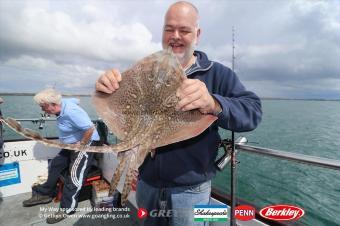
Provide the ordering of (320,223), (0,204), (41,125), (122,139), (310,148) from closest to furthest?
(122,139) < (0,204) < (41,125) < (320,223) < (310,148)

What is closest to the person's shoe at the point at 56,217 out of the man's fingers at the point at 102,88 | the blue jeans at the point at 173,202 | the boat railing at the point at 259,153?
the blue jeans at the point at 173,202

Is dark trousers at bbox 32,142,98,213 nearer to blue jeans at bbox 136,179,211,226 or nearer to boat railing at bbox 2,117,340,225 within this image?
blue jeans at bbox 136,179,211,226

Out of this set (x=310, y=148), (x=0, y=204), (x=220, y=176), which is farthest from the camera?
(x=310, y=148)


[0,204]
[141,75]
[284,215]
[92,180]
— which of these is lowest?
[0,204]

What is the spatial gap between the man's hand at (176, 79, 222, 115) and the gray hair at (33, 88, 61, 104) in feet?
13.2

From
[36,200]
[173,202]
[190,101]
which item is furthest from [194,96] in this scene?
[36,200]

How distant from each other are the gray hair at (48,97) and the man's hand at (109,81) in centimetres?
350

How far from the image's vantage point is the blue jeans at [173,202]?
2.13 metres

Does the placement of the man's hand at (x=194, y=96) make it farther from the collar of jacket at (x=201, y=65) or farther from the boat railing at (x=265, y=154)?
the boat railing at (x=265, y=154)

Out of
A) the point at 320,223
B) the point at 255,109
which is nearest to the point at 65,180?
the point at 255,109

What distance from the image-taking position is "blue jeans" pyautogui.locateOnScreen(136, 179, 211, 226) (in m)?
2.13

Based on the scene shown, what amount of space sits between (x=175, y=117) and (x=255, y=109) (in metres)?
0.59

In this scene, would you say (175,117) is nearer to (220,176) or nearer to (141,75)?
(141,75)

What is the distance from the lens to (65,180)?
17.2 feet
